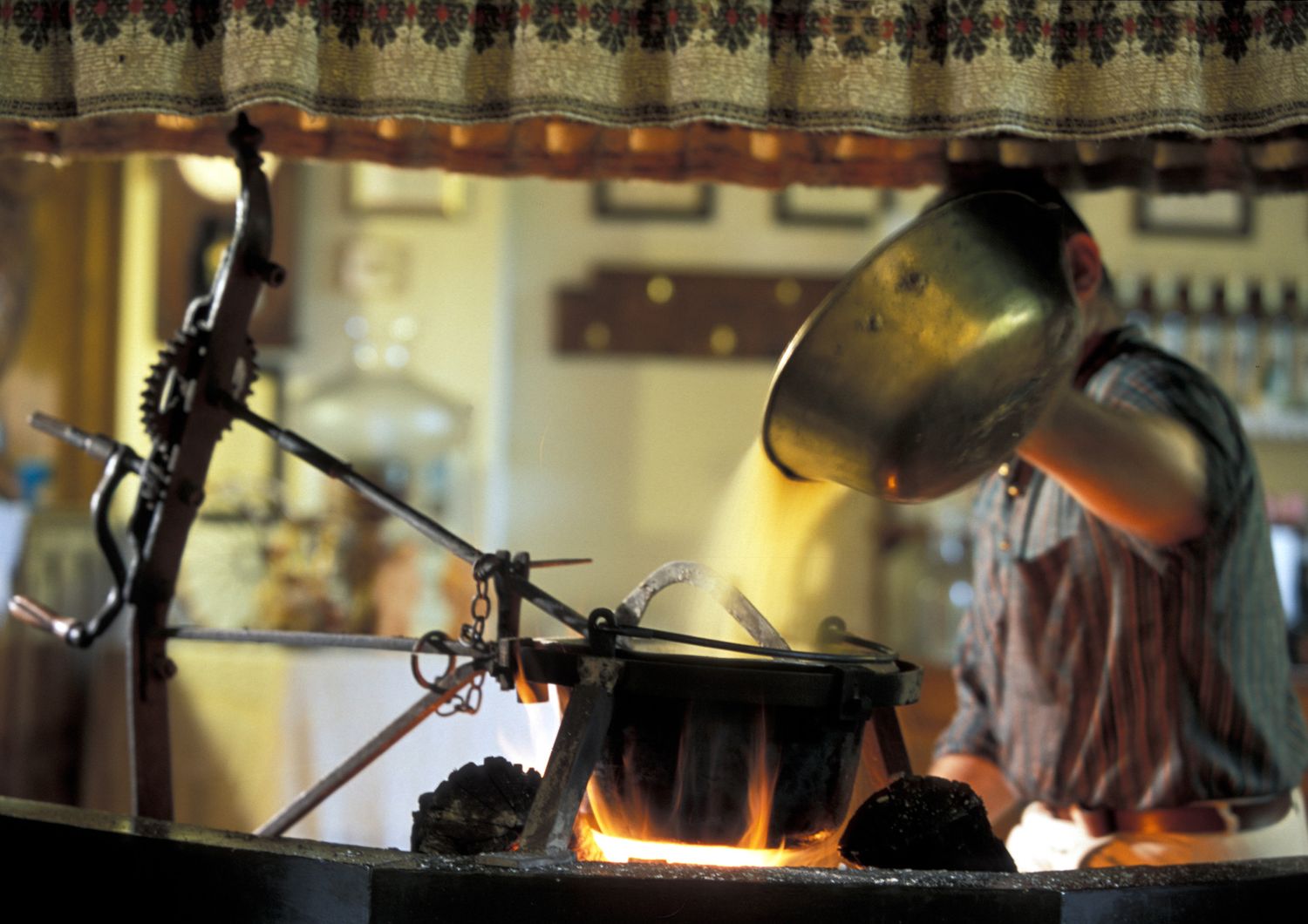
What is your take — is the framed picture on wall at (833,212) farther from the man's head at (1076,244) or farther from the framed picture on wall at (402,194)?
the man's head at (1076,244)

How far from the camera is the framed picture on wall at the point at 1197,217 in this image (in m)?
5.36

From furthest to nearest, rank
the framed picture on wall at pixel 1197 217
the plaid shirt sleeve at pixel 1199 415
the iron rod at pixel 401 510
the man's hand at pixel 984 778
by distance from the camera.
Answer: the framed picture on wall at pixel 1197 217, the man's hand at pixel 984 778, the plaid shirt sleeve at pixel 1199 415, the iron rod at pixel 401 510

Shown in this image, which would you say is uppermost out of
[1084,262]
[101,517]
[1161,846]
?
[1084,262]

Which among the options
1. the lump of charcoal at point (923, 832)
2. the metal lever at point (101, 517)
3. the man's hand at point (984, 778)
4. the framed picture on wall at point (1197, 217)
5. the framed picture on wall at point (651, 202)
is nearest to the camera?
the lump of charcoal at point (923, 832)

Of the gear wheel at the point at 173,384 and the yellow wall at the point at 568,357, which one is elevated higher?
the yellow wall at the point at 568,357

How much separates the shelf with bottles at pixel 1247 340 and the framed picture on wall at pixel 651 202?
172cm

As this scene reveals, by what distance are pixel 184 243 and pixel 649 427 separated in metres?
1.99

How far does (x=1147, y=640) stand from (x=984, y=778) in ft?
1.17

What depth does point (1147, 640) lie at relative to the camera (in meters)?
1.69

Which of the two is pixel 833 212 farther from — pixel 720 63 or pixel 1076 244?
pixel 720 63

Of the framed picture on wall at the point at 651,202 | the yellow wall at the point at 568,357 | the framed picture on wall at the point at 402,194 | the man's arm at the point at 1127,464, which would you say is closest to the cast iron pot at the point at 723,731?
the man's arm at the point at 1127,464

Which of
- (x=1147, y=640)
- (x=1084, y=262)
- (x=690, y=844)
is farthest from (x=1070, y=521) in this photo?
(x=690, y=844)

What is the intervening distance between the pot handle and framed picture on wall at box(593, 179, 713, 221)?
14.6ft

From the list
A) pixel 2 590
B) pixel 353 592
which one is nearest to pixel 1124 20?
pixel 353 592
